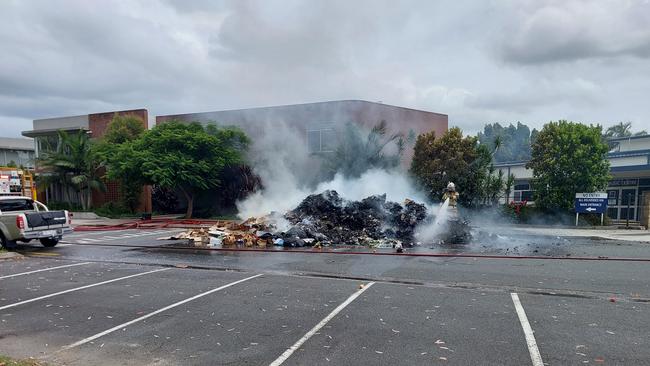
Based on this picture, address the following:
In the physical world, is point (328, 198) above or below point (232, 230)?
above

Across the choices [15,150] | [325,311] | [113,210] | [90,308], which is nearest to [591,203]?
[325,311]


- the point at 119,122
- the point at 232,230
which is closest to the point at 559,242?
the point at 232,230

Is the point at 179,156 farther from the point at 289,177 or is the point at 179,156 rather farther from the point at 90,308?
the point at 90,308

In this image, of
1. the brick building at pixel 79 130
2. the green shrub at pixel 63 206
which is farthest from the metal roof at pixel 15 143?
the green shrub at pixel 63 206

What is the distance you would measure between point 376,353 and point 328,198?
36.8 feet

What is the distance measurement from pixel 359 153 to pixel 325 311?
15.6 m

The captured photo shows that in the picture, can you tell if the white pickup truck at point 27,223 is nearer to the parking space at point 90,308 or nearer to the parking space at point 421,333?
the parking space at point 90,308

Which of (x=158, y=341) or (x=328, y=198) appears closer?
(x=158, y=341)

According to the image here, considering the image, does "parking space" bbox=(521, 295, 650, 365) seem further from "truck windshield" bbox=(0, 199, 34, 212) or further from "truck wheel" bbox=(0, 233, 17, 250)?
"truck windshield" bbox=(0, 199, 34, 212)

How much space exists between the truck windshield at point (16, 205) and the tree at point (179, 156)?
8.94 m

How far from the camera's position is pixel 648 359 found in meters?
3.88

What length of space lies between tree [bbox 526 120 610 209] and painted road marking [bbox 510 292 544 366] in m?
15.9

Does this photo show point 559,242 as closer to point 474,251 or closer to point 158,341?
point 474,251

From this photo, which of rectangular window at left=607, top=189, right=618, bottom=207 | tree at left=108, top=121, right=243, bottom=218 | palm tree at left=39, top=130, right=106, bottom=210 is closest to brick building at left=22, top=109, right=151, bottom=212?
palm tree at left=39, top=130, right=106, bottom=210
